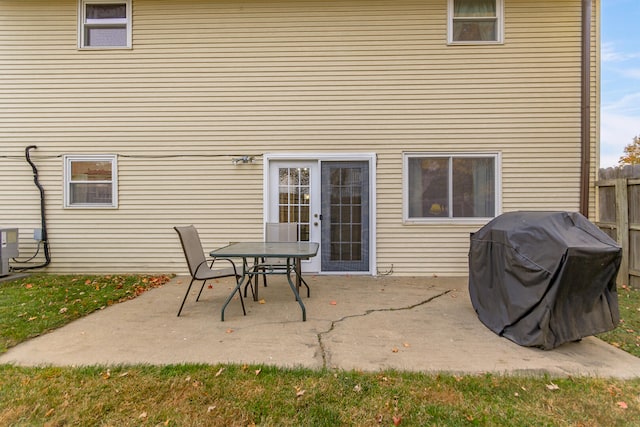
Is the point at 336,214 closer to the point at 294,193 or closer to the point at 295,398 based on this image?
the point at 294,193

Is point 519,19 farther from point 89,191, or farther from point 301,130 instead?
point 89,191

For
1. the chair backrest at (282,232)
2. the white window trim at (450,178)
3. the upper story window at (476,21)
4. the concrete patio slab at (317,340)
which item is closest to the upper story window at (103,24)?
the chair backrest at (282,232)

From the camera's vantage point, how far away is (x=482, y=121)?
6.04m

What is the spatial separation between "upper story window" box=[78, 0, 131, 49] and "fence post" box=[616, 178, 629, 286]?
8836 mm

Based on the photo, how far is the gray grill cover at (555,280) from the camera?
9.50ft

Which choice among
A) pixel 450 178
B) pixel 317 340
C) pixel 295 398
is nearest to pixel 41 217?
pixel 317 340

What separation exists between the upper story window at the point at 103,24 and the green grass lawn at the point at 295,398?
5.85m

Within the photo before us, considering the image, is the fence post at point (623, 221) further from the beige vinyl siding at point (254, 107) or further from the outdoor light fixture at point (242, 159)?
the outdoor light fixture at point (242, 159)

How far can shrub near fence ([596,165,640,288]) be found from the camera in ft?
17.4

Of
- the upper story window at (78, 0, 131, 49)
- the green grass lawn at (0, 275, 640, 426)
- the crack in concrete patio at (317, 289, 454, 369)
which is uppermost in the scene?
the upper story window at (78, 0, 131, 49)

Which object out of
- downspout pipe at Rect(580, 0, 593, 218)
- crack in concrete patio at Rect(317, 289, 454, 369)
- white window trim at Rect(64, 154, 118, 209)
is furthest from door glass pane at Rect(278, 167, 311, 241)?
downspout pipe at Rect(580, 0, 593, 218)

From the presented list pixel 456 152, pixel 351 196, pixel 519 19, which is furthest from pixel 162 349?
pixel 519 19

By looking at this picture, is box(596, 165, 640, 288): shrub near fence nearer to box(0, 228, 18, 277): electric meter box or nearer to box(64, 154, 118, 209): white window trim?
box(64, 154, 118, 209): white window trim

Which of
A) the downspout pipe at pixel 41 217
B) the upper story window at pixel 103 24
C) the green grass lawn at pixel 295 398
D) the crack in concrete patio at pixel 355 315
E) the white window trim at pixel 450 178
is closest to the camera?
the green grass lawn at pixel 295 398
